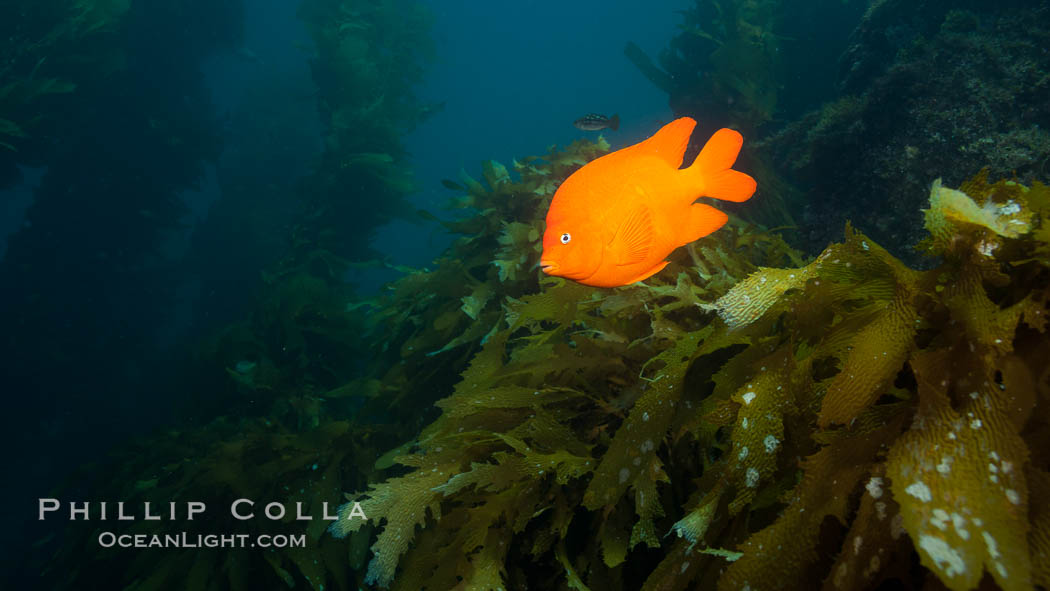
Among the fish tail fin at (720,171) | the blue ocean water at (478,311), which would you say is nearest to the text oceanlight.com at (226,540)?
the blue ocean water at (478,311)

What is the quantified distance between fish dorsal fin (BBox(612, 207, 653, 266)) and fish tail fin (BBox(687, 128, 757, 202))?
222 millimetres

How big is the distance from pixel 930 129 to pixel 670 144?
→ 418 centimetres

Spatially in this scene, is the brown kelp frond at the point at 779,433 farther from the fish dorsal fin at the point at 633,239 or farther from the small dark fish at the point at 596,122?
the small dark fish at the point at 596,122

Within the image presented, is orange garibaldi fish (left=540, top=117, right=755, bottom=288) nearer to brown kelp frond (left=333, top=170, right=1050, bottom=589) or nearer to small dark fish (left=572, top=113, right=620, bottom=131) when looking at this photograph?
brown kelp frond (left=333, top=170, right=1050, bottom=589)

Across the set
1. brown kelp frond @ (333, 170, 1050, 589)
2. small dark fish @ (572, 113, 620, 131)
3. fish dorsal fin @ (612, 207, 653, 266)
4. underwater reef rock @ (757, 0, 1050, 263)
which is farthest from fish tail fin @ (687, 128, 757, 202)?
small dark fish @ (572, 113, 620, 131)

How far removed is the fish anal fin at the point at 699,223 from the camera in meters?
1.25

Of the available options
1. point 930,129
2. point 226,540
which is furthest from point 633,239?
point 930,129

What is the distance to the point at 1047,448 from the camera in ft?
2.19

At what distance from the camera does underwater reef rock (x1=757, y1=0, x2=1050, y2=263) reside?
363 cm

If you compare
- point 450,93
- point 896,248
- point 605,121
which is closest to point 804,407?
point 896,248

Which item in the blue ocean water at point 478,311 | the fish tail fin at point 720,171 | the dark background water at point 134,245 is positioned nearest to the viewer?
the blue ocean water at point 478,311

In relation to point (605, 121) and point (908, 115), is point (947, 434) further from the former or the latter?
point (605, 121)

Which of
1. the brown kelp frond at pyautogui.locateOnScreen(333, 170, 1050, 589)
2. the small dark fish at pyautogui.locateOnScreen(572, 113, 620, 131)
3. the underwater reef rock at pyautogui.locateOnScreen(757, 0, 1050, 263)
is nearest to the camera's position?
the brown kelp frond at pyautogui.locateOnScreen(333, 170, 1050, 589)

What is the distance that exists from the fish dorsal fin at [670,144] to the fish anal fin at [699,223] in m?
0.15
